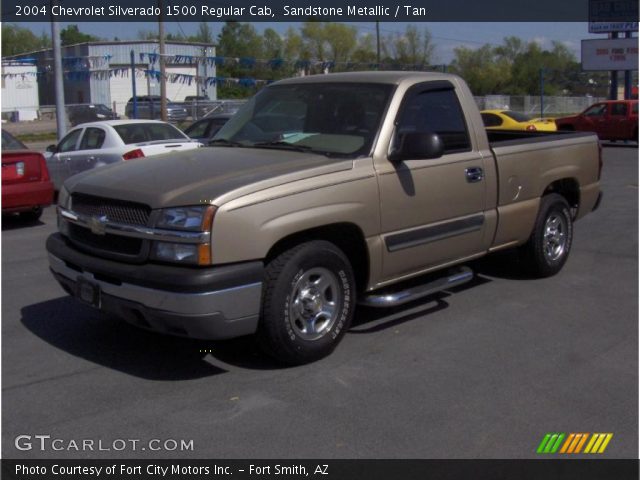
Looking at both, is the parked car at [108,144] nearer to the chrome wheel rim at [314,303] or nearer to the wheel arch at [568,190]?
the wheel arch at [568,190]

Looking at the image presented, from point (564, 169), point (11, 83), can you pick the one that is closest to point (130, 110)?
point (11, 83)

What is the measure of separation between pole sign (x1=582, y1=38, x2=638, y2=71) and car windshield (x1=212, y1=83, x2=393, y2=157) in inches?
1305

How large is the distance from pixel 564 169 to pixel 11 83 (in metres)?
42.4

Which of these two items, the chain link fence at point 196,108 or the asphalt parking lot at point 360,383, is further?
the chain link fence at point 196,108

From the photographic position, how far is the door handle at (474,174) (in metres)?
6.30

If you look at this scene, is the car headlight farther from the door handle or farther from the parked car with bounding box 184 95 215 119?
the parked car with bounding box 184 95 215 119

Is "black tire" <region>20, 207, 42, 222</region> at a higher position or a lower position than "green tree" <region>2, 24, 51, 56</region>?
lower

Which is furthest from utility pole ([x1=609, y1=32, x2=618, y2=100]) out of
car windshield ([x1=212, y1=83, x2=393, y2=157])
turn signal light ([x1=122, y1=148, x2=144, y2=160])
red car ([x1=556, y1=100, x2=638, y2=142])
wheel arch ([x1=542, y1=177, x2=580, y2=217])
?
car windshield ([x1=212, y1=83, x2=393, y2=157])

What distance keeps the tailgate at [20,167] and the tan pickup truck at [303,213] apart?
5.04 m

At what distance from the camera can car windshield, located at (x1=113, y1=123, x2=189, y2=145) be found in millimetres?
12378

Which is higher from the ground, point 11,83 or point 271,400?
point 11,83

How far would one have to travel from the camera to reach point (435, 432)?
4.26 meters

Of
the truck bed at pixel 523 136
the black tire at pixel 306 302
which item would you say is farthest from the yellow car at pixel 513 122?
the black tire at pixel 306 302
